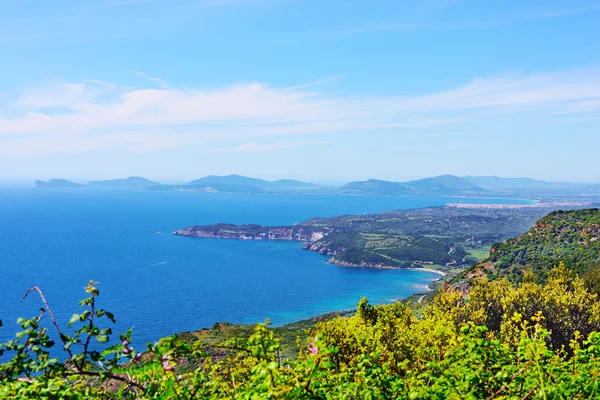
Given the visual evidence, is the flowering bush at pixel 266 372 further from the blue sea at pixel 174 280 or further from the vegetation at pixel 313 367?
the blue sea at pixel 174 280

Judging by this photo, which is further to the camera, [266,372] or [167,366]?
[167,366]

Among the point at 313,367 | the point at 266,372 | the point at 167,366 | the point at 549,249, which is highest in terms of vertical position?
the point at 266,372

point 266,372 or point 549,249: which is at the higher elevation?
point 266,372

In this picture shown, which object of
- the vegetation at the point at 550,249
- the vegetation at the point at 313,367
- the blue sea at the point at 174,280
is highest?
the vegetation at the point at 313,367

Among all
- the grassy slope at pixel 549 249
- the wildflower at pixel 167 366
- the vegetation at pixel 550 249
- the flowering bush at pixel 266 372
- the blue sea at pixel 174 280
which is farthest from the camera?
the blue sea at pixel 174 280

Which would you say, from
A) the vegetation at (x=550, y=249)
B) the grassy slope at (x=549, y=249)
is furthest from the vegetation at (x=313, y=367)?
the grassy slope at (x=549, y=249)

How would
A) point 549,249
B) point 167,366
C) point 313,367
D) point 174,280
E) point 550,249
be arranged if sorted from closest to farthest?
point 313,367
point 167,366
point 550,249
point 549,249
point 174,280

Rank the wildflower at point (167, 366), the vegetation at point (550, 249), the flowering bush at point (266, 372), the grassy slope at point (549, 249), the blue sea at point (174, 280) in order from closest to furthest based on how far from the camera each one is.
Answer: the flowering bush at point (266, 372) → the wildflower at point (167, 366) → the vegetation at point (550, 249) → the grassy slope at point (549, 249) → the blue sea at point (174, 280)

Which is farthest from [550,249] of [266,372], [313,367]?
[266,372]

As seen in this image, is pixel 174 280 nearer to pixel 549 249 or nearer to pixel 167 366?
pixel 549 249

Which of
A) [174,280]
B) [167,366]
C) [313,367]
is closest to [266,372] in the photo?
[313,367]

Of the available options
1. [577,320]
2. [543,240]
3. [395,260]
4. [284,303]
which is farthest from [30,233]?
[577,320]

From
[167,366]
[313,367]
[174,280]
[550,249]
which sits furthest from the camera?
[174,280]
